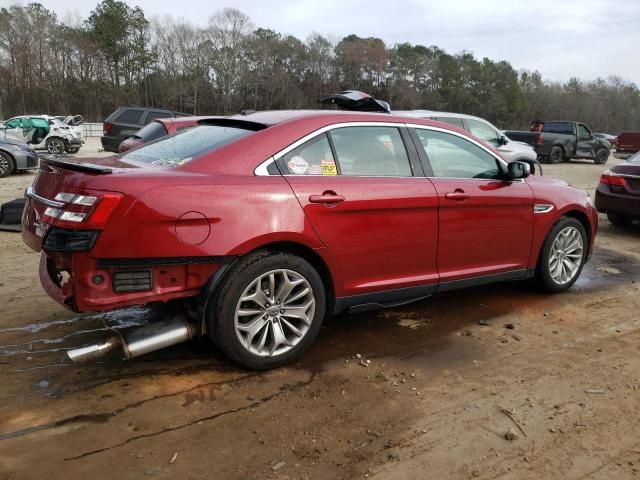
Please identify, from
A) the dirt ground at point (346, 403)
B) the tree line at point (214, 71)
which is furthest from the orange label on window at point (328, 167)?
the tree line at point (214, 71)

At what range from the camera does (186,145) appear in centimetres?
363

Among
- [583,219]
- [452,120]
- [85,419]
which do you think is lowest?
[85,419]

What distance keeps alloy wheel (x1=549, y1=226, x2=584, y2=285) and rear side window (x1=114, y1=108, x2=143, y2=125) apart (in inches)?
558

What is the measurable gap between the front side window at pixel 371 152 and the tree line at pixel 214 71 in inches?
2093

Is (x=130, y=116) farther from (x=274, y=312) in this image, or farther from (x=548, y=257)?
(x=274, y=312)

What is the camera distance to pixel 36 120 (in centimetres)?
1934

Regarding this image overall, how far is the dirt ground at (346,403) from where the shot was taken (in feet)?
8.35

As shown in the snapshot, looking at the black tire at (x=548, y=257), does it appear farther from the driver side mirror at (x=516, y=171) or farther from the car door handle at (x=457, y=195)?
the car door handle at (x=457, y=195)

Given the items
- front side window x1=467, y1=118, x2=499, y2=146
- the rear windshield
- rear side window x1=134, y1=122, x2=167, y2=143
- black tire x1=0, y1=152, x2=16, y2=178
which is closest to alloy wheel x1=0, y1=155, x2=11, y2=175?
black tire x1=0, y1=152, x2=16, y2=178

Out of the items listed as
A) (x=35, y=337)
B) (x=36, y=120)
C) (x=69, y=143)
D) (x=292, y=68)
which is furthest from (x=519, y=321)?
(x=292, y=68)

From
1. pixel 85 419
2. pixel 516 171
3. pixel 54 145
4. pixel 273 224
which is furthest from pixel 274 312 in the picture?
pixel 54 145

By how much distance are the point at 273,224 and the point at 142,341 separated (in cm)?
101

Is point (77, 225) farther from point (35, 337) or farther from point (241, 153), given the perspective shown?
point (35, 337)

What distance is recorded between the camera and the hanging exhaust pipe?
3080 millimetres
